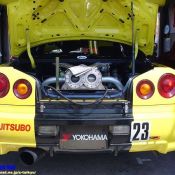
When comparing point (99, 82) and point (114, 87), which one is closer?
point (99, 82)

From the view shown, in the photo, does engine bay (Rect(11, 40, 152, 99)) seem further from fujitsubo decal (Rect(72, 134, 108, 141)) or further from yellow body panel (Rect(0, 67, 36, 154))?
fujitsubo decal (Rect(72, 134, 108, 141))

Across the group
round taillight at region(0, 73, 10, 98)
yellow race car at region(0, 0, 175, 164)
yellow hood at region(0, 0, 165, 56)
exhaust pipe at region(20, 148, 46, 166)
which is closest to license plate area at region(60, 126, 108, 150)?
yellow race car at region(0, 0, 175, 164)

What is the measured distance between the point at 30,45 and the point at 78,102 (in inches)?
59.5

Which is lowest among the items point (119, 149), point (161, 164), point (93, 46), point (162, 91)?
point (161, 164)

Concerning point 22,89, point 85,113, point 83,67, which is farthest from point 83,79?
point 22,89

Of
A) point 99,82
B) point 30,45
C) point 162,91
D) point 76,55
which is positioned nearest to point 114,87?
point 99,82

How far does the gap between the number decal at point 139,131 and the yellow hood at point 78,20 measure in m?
1.58

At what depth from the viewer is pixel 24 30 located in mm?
4254

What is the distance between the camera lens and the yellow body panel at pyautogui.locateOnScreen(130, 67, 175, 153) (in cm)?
314

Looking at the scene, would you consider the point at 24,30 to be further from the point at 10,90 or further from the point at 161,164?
the point at 161,164

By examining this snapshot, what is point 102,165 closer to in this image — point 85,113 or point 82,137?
point 82,137

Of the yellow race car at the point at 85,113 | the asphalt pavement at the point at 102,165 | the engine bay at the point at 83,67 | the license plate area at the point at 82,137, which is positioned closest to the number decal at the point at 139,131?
the yellow race car at the point at 85,113

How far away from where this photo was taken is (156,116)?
3.14 meters

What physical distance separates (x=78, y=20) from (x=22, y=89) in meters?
1.42
